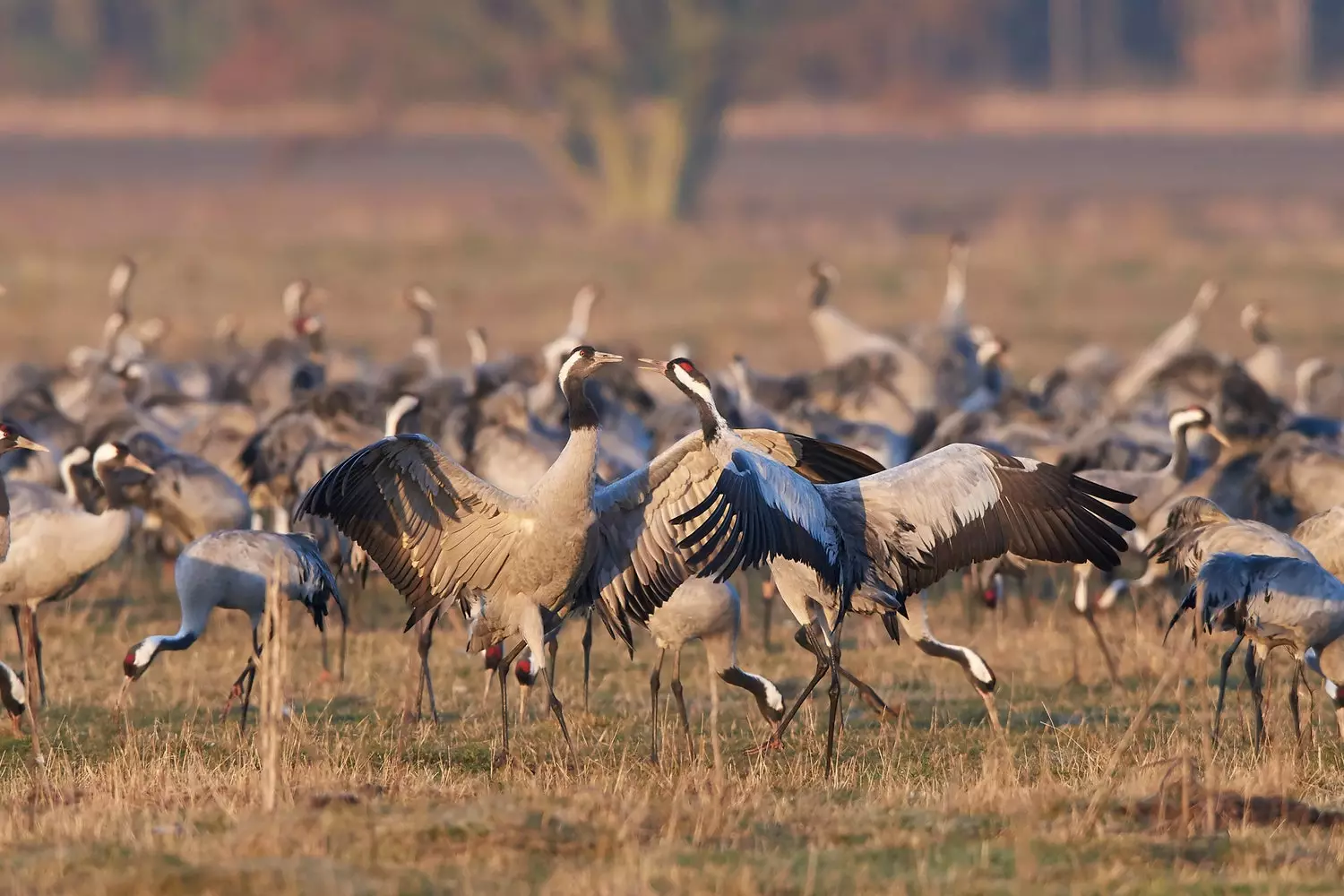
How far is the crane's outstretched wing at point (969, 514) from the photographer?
810 cm

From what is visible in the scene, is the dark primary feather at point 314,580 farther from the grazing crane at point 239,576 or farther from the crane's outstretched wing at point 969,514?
the crane's outstretched wing at point 969,514

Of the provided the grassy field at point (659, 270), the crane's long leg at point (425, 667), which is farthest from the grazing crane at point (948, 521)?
the grassy field at point (659, 270)

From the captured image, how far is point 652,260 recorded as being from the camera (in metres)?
28.6

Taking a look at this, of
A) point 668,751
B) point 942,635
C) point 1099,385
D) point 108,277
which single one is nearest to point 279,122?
point 108,277

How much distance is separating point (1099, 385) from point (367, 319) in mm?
10592

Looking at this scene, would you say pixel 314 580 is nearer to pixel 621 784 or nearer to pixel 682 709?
pixel 682 709

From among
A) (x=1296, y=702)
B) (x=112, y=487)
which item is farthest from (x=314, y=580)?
(x=1296, y=702)

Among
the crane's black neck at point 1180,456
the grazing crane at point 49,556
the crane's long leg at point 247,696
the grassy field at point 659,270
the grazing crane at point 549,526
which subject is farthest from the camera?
the grassy field at point 659,270

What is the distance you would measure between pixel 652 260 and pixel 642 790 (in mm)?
21822

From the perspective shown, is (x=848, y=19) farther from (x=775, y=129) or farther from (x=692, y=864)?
(x=692, y=864)

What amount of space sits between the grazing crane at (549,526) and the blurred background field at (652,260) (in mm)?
588

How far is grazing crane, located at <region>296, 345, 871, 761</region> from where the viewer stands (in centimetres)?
769

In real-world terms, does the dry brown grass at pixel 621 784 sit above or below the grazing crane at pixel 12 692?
below

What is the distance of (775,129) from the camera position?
48.4m
